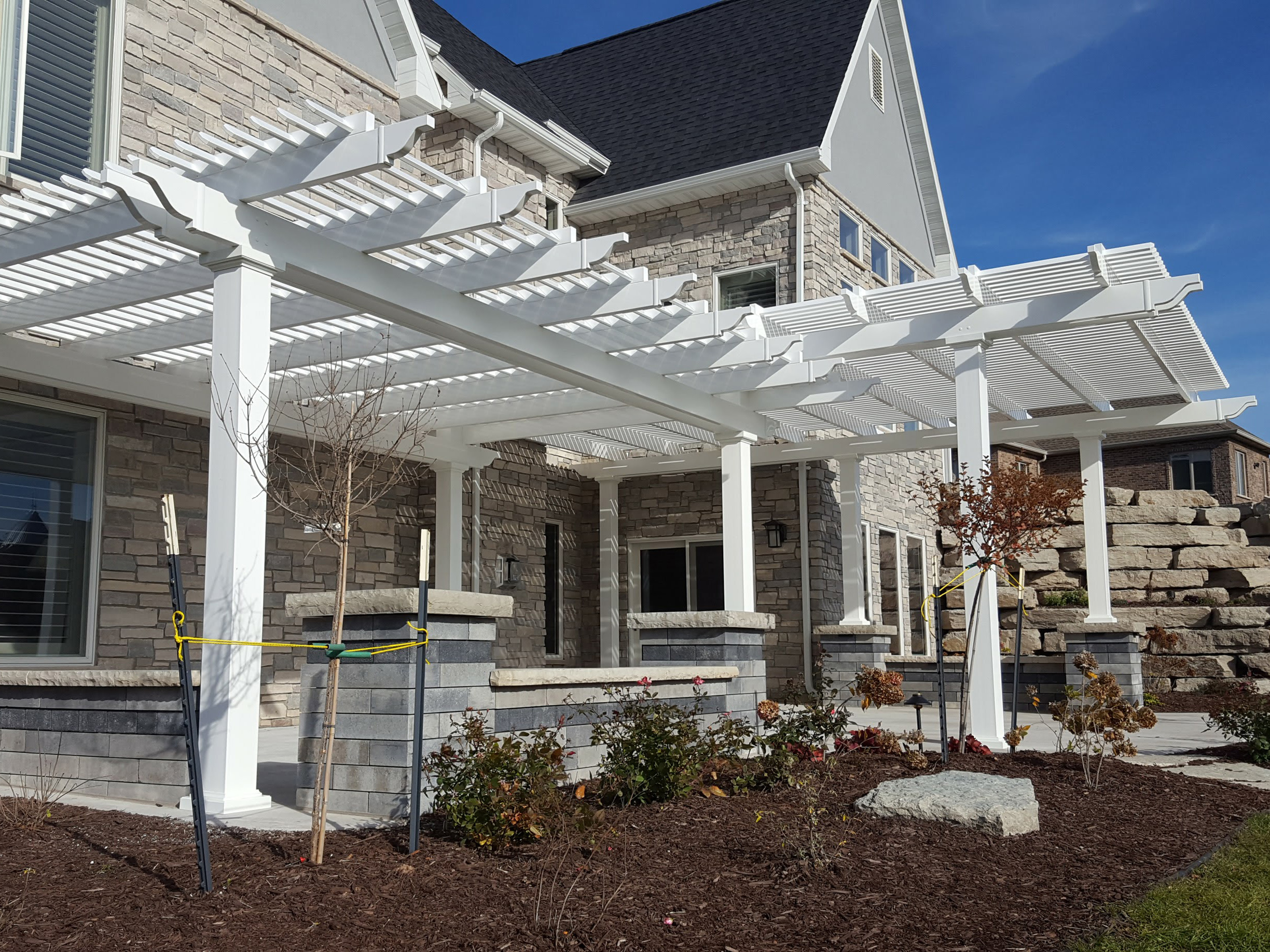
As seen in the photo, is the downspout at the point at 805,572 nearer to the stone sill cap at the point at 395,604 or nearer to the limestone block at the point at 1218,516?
the limestone block at the point at 1218,516

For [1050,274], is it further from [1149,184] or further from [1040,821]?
[1149,184]

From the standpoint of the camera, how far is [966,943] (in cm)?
365

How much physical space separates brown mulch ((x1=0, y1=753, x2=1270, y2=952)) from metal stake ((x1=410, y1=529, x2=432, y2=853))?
153 mm

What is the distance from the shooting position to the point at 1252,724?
8336mm

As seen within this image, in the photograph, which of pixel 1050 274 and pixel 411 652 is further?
pixel 1050 274

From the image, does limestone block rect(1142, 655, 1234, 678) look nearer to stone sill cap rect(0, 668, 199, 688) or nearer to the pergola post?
the pergola post

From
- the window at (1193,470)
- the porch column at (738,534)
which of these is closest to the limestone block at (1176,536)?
the porch column at (738,534)

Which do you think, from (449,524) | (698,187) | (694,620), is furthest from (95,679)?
(698,187)

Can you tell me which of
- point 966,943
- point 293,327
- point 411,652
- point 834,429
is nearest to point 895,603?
point 834,429

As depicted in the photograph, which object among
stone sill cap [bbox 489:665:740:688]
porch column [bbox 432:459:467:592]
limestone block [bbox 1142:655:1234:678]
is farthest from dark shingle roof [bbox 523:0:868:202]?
stone sill cap [bbox 489:665:740:688]

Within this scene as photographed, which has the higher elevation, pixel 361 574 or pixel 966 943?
pixel 361 574

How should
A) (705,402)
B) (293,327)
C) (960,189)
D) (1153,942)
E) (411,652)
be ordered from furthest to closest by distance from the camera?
(960,189), (705,402), (293,327), (411,652), (1153,942)

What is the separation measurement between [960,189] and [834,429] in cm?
969

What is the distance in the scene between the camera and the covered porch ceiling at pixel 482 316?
605cm
